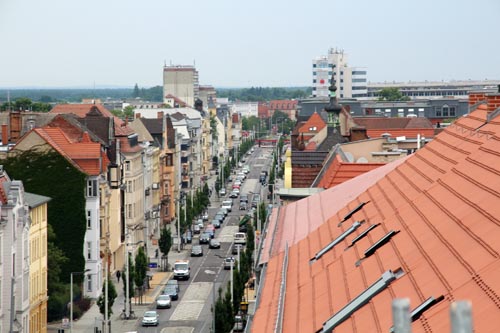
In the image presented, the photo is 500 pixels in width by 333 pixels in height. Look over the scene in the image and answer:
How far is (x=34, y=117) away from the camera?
317 ft

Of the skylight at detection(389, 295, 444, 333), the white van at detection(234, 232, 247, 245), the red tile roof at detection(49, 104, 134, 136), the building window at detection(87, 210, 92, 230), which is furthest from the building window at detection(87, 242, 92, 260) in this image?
the skylight at detection(389, 295, 444, 333)

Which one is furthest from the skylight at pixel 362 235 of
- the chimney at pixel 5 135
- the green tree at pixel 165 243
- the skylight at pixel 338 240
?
the green tree at pixel 165 243

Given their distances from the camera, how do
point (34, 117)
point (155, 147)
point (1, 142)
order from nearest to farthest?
1. point (1, 142)
2. point (34, 117)
3. point (155, 147)

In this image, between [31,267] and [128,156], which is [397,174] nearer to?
[31,267]

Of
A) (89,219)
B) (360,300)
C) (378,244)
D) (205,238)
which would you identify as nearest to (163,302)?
(89,219)

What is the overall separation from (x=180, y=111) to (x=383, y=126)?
49362 mm

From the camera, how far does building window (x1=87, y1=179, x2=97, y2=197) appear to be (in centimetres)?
7938

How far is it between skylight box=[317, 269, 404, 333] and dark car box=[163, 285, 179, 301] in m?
53.4

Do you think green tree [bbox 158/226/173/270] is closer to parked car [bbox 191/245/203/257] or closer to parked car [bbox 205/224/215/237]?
parked car [bbox 191/245/203/257]

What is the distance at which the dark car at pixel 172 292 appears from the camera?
76.8 m

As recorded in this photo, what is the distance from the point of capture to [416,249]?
24359mm

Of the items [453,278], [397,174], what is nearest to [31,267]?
[397,174]

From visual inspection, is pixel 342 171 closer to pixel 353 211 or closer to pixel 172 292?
pixel 172 292

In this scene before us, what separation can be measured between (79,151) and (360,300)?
5788cm
